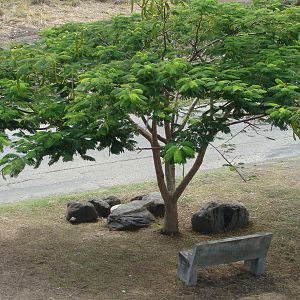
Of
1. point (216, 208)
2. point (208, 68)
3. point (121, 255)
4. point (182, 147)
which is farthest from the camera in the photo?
point (216, 208)

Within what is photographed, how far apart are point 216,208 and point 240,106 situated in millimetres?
3042

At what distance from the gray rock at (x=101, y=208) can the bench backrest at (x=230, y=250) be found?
321 cm

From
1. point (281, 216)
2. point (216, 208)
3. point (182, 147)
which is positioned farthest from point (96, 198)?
point (182, 147)

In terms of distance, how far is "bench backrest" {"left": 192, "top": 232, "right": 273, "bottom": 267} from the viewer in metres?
8.27

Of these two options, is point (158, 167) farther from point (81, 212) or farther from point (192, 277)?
point (192, 277)

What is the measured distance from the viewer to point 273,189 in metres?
12.6

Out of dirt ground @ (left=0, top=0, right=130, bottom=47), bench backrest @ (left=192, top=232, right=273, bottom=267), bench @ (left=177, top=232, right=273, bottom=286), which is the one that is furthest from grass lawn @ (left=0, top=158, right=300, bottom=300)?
dirt ground @ (left=0, top=0, right=130, bottom=47)

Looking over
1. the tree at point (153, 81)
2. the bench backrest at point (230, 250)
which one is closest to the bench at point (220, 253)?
the bench backrest at point (230, 250)

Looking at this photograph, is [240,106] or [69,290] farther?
[69,290]

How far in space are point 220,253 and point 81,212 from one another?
124 inches

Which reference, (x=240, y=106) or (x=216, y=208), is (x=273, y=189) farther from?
(x=240, y=106)

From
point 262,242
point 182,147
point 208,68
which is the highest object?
point 208,68

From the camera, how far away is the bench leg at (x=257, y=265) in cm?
880

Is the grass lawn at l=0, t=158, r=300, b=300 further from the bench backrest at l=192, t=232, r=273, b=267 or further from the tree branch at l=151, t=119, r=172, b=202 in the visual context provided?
the tree branch at l=151, t=119, r=172, b=202
